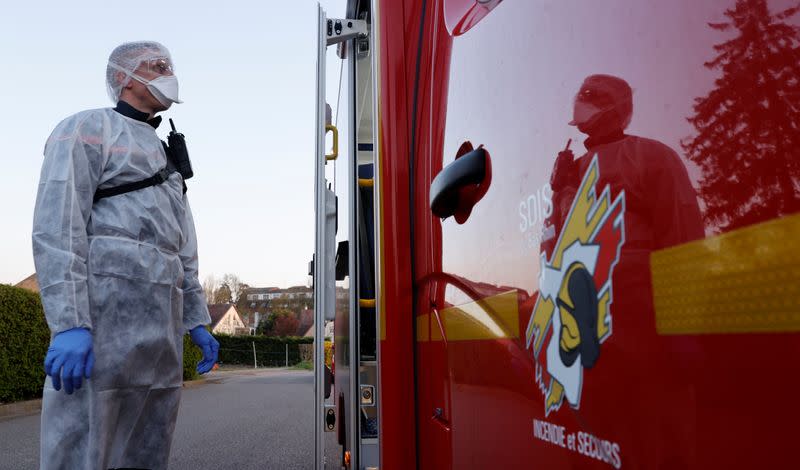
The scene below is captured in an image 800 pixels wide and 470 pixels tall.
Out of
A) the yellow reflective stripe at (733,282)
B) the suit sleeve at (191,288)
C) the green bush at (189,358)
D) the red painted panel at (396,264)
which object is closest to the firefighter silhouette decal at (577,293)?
the yellow reflective stripe at (733,282)

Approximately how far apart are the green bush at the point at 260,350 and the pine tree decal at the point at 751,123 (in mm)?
41355

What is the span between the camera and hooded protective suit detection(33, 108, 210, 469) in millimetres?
2225

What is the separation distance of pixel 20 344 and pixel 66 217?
27.6 ft

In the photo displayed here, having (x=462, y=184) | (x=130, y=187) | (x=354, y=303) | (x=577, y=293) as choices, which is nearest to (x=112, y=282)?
(x=130, y=187)

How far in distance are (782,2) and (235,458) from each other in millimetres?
5904

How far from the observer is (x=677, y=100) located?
0.82 m

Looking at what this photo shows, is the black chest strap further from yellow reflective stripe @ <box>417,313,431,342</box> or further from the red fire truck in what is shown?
yellow reflective stripe @ <box>417,313,431,342</box>

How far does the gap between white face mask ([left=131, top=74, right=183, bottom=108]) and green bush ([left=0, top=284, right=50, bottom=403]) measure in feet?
25.8

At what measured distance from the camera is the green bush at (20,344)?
9.17 m

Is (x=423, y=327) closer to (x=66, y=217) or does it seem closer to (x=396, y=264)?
(x=396, y=264)

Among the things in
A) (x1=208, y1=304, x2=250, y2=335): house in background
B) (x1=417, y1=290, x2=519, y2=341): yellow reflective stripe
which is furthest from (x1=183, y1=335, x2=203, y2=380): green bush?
(x1=208, y1=304, x2=250, y2=335): house in background

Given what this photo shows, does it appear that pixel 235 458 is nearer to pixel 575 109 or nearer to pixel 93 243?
pixel 93 243

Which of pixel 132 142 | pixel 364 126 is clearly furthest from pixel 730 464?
pixel 364 126

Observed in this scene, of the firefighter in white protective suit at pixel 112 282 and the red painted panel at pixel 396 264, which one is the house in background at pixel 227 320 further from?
the red painted panel at pixel 396 264
